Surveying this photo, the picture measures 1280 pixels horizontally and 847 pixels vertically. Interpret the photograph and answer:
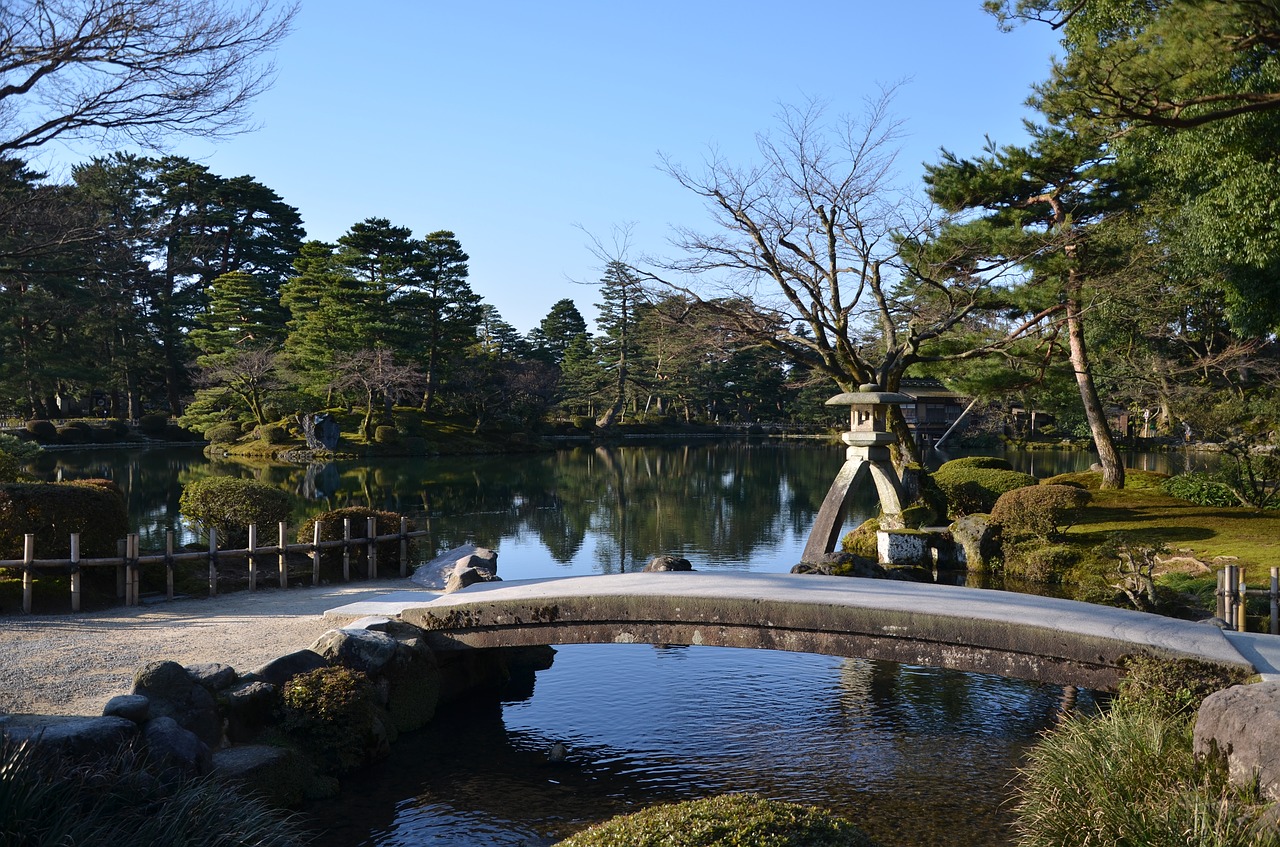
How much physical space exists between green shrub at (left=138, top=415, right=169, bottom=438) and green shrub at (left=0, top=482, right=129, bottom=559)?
3928cm

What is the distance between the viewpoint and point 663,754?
25.0ft

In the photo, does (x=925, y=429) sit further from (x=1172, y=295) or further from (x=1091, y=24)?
(x=1091, y=24)

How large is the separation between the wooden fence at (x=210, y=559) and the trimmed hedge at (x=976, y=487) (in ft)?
37.7

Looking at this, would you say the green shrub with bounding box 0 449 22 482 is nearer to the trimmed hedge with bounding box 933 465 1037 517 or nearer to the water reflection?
the water reflection

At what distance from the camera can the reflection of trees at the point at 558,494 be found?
19.4 metres

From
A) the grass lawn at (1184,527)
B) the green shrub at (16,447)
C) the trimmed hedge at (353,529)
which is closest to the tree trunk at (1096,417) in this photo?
the grass lawn at (1184,527)

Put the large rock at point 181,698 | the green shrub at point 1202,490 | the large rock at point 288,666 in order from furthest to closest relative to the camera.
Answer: the green shrub at point 1202,490 → the large rock at point 288,666 → the large rock at point 181,698

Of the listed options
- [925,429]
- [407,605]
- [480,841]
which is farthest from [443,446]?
[480,841]

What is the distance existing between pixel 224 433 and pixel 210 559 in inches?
1341

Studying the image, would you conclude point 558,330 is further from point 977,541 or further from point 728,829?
point 728,829

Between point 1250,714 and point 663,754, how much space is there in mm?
4224

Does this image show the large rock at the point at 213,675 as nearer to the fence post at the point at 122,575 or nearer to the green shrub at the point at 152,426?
the fence post at the point at 122,575

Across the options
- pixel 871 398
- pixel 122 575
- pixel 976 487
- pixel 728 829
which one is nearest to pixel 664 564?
pixel 871 398

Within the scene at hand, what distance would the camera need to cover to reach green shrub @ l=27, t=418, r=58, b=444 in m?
41.3
